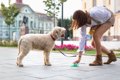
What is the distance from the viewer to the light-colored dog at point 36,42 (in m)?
9.65

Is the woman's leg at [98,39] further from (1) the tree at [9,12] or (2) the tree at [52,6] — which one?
(1) the tree at [9,12]

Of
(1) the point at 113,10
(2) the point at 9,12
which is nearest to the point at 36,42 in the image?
(2) the point at 9,12

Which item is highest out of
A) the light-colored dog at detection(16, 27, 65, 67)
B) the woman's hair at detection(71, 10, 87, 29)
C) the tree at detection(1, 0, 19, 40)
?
the tree at detection(1, 0, 19, 40)

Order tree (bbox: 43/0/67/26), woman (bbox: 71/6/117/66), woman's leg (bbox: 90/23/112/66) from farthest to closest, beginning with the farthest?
tree (bbox: 43/0/67/26), woman's leg (bbox: 90/23/112/66), woman (bbox: 71/6/117/66)

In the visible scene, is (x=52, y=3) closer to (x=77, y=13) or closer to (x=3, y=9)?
(x=3, y=9)

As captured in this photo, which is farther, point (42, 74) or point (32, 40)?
point (32, 40)

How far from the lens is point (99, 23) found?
9.98m

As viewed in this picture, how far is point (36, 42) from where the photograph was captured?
973cm

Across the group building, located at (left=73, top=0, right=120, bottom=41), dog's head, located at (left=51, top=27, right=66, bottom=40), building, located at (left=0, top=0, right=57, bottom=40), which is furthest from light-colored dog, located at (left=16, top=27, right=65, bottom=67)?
building, located at (left=0, top=0, right=57, bottom=40)

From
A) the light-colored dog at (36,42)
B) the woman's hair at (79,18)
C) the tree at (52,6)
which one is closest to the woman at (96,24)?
the woman's hair at (79,18)

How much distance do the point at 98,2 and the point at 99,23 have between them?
54116 millimetres

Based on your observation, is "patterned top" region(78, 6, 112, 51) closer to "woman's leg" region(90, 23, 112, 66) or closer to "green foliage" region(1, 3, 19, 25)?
"woman's leg" region(90, 23, 112, 66)

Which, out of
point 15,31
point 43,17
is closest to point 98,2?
point 15,31

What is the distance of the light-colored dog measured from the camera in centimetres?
965
